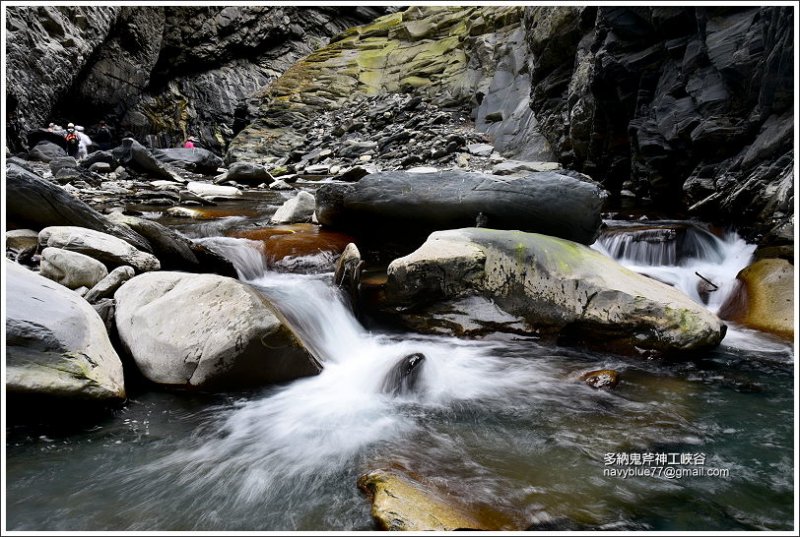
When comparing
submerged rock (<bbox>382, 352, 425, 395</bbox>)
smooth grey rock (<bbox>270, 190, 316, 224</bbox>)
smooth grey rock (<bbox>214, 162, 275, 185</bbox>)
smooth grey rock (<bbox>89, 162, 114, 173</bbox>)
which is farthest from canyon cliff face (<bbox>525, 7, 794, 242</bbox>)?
smooth grey rock (<bbox>89, 162, 114, 173</bbox>)

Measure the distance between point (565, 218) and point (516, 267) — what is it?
1332mm

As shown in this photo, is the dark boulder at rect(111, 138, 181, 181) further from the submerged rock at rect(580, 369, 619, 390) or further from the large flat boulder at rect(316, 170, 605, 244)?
the submerged rock at rect(580, 369, 619, 390)

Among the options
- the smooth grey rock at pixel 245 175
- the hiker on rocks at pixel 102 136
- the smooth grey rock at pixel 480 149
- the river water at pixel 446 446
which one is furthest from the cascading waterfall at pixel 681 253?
the hiker on rocks at pixel 102 136

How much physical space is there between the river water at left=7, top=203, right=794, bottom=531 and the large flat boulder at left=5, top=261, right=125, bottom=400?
0.87 feet

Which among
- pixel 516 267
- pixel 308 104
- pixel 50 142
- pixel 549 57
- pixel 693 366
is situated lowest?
pixel 693 366

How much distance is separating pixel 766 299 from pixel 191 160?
67.6 ft

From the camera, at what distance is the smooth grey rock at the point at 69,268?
3.81m

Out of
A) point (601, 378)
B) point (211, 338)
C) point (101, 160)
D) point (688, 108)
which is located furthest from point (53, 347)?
point (101, 160)

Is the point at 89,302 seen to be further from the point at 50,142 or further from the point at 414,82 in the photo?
the point at 414,82

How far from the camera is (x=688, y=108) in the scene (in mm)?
7922

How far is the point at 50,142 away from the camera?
1739cm

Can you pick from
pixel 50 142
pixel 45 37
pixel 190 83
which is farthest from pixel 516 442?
pixel 190 83

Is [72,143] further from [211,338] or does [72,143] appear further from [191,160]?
[211,338]

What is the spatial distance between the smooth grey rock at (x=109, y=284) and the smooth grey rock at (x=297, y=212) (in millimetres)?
3508
